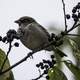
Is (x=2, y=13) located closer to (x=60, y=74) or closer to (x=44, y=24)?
(x=44, y=24)

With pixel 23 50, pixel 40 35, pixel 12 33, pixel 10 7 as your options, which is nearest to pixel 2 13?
pixel 10 7

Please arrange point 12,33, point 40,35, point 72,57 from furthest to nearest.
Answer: point 72,57 → point 40,35 → point 12,33

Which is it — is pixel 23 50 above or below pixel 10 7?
below

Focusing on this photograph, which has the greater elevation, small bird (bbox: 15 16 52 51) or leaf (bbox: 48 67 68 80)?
small bird (bbox: 15 16 52 51)

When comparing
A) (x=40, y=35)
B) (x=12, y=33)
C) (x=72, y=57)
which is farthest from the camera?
(x=72, y=57)

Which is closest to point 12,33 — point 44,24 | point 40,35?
point 40,35

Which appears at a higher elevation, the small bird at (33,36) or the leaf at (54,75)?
the small bird at (33,36)

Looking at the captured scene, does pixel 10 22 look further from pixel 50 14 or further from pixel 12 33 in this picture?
pixel 12 33

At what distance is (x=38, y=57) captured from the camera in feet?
2.74

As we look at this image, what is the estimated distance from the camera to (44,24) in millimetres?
831

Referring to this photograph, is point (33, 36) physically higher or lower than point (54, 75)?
higher

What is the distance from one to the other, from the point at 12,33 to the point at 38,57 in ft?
1.43

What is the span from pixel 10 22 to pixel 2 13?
5 centimetres

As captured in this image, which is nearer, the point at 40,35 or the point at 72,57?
the point at 40,35
